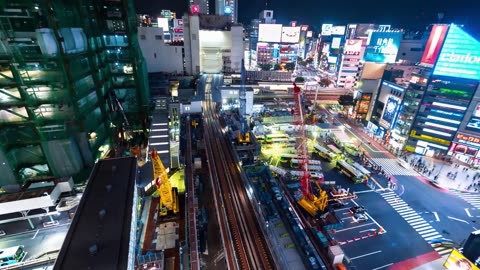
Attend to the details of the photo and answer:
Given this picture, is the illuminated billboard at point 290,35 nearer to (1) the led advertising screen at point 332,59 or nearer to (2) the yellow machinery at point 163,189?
(1) the led advertising screen at point 332,59

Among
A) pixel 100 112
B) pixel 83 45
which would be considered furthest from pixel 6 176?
pixel 83 45

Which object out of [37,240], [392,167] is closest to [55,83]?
[37,240]

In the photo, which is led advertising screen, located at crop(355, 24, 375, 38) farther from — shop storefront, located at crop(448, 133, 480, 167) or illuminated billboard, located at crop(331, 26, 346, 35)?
shop storefront, located at crop(448, 133, 480, 167)

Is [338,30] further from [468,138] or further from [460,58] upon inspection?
[468,138]

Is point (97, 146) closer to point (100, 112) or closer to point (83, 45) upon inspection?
point (100, 112)

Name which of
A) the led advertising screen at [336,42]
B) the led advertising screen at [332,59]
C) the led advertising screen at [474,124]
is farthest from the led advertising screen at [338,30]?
the led advertising screen at [474,124]
